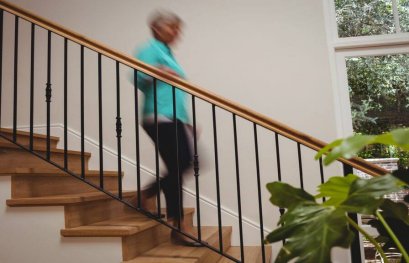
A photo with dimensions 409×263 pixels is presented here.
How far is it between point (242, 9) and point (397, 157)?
193cm

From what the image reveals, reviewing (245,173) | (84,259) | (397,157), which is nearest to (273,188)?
(84,259)

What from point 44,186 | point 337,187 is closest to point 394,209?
point 337,187

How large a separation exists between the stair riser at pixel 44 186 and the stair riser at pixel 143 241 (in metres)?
0.60

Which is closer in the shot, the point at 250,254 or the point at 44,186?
the point at 44,186

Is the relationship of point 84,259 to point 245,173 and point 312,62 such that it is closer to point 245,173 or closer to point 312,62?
point 245,173

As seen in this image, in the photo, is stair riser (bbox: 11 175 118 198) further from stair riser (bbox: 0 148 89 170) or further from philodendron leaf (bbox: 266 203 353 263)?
philodendron leaf (bbox: 266 203 353 263)

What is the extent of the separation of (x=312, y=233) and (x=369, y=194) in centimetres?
18

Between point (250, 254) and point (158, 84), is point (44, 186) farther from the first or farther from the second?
point (250, 254)

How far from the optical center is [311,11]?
3117 millimetres

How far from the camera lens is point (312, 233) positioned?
35.3 inches

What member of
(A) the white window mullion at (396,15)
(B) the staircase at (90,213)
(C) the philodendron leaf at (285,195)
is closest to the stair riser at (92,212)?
(B) the staircase at (90,213)

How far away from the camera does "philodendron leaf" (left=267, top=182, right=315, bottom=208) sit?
40.8 inches

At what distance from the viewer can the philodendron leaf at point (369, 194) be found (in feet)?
2.93

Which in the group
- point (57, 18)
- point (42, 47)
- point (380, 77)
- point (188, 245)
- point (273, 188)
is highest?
point (57, 18)
